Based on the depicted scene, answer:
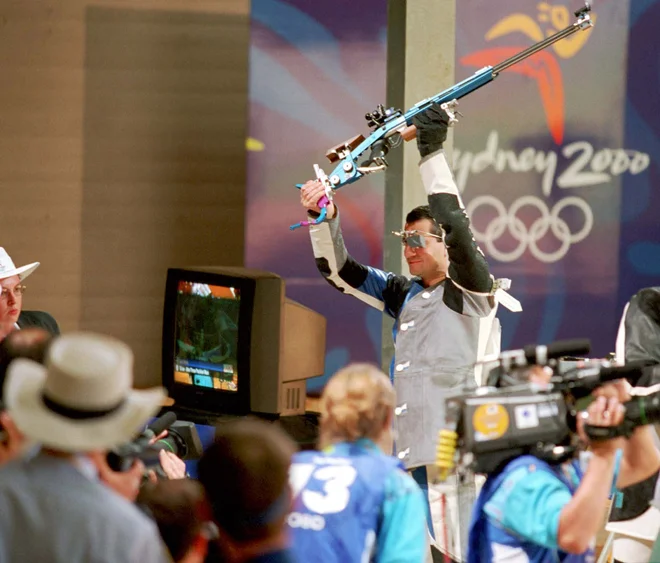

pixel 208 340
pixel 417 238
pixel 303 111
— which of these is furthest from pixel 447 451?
pixel 303 111

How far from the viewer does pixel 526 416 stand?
8.74 feet

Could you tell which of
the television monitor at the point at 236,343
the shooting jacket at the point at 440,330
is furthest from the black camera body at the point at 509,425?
the television monitor at the point at 236,343

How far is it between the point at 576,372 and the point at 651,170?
13.8 feet

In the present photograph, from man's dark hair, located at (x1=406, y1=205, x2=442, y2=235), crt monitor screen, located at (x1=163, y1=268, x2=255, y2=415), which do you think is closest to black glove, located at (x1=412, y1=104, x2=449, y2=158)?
man's dark hair, located at (x1=406, y1=205, x2=442, y2=235)

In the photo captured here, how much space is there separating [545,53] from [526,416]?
169 inches

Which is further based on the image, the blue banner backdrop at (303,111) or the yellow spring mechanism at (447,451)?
the blue banner backdrop at (303,111)

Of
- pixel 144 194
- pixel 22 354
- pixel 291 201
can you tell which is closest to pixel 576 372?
pixel 22 354

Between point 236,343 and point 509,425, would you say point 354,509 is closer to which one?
point 509,425

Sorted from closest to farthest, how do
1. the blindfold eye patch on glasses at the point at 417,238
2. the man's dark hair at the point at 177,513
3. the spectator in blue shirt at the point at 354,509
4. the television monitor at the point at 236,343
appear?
1. the man's dark hair at the point at 177,513
2. the spectator in blue shirt at the point at 354,509
3. the blindfold eye patch on glasses at the point at 417,238
4. the television monitor at the point at 236,343

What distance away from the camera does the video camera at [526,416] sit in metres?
2.60

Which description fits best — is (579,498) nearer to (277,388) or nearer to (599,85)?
(277,388)

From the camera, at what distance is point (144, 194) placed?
7141 mm

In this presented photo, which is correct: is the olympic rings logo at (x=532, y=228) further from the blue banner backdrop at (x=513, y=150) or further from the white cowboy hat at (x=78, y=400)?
the white cowboy hat at (x=78, y=400)

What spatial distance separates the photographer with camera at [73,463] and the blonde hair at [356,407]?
503 millimetres
